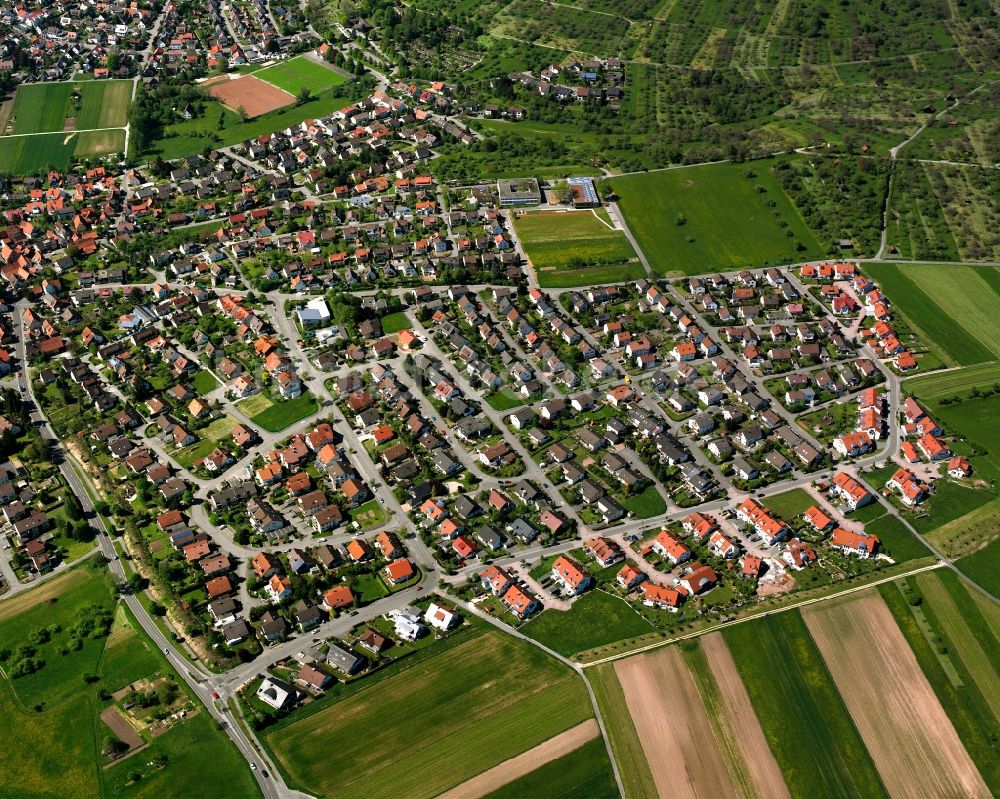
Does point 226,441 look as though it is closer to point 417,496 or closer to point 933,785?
point 417,496

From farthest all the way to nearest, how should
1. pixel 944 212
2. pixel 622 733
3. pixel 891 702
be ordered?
pixel 944 212 < pixel 891 702 < pixel 622 733

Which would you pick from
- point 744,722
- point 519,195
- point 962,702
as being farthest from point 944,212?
point 744,722

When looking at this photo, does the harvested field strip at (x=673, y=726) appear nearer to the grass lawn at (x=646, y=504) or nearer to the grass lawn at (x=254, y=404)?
the grass lawn at (x=646, y=504)

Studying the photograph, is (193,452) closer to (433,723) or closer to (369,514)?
(369,514)

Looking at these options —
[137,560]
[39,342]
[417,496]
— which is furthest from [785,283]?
[39,342]

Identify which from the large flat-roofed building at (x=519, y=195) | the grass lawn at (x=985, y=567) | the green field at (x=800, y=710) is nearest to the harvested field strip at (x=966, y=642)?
the grass lawn at (x=985, y=567)

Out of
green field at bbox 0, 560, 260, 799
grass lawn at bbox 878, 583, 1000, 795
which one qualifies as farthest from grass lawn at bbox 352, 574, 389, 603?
grass lawn at bbox 878, 583, 1000, 795
